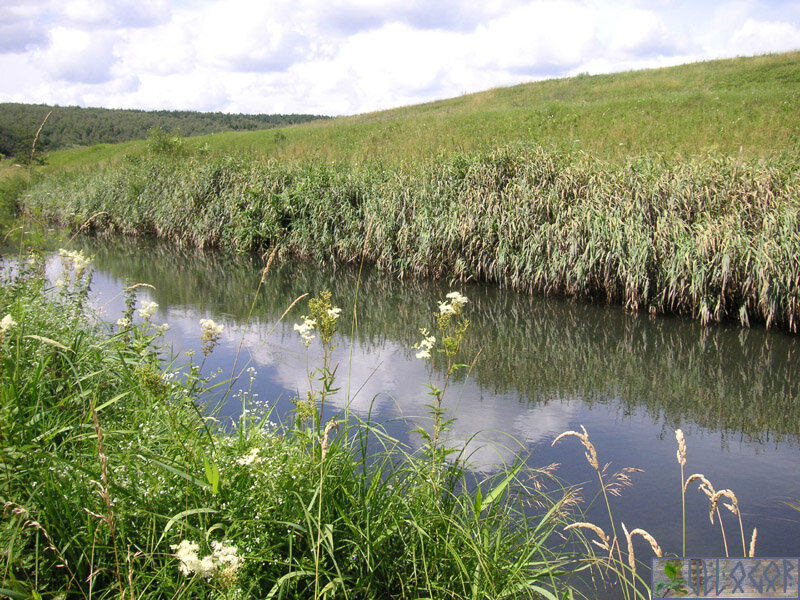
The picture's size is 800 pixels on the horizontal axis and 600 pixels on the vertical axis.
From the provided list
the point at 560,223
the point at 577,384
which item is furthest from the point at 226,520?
the point at 560,223

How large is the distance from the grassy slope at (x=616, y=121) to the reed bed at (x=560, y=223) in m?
1.77

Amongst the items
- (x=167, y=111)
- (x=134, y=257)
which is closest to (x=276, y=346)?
→ (x=134, y=257)

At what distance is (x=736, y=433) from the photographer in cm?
561

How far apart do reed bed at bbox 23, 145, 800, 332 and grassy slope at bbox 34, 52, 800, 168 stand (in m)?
1.77

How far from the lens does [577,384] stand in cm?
681

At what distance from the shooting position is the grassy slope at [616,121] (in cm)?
1780

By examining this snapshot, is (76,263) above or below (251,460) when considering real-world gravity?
above

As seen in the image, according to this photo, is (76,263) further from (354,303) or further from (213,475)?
(213,475)

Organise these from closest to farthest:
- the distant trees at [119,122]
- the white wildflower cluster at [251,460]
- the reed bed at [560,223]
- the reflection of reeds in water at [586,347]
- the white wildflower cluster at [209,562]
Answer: the white wildflower cluster at [209,562] < the white wildflower cluster at [251,460] < the reflection of reeds in water at [586,347] < the reed bed at [560,223] < the distant trees at [119,122]

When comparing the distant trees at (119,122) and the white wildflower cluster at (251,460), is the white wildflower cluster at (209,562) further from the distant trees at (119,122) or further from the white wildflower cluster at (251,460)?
the distant trees at (119,122)

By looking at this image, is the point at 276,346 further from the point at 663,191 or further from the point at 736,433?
the point at 663,191

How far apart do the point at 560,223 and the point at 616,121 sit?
12.7 meters

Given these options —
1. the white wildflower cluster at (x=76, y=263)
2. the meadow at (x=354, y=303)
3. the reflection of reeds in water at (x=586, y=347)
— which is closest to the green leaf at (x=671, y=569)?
the meadow at (x=354, y=303)

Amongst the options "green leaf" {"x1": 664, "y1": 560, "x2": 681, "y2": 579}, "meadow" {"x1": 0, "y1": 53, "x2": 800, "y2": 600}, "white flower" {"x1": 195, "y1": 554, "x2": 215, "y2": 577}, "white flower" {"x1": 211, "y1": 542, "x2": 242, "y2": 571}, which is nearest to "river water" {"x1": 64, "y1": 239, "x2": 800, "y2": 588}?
"meadow" {"x1": 0, "y1": 53, "x2": 800, "y2": 600}
